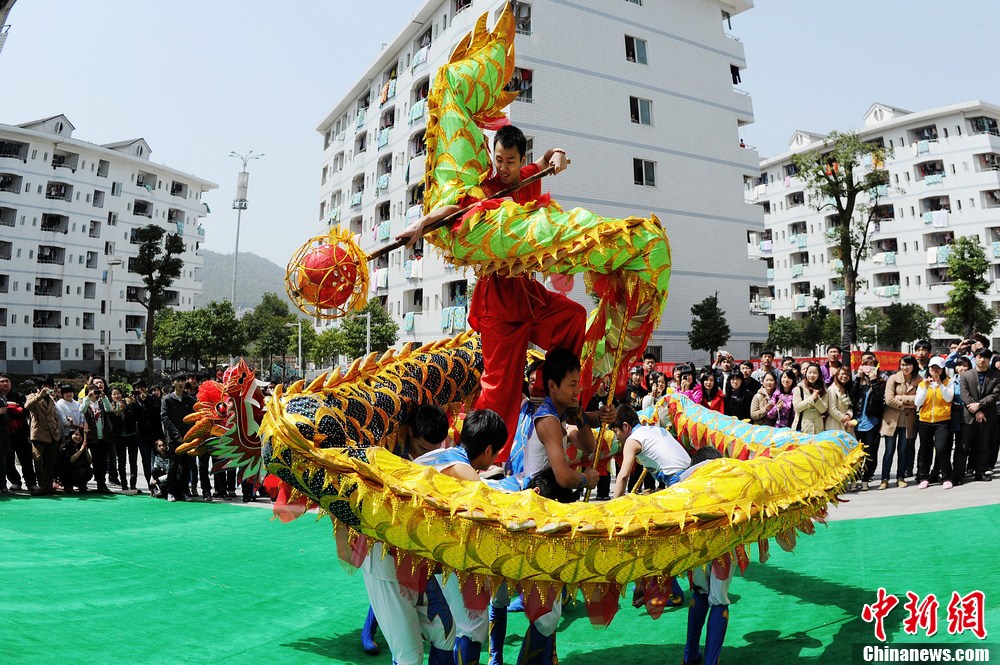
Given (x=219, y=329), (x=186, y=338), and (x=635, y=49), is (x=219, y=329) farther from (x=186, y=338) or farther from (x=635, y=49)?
(x=635, y=49)

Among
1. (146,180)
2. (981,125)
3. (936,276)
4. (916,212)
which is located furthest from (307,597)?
(146,180)

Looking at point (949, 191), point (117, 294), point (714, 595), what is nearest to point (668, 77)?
point (949, 191)

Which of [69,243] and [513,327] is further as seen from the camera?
[69,243]

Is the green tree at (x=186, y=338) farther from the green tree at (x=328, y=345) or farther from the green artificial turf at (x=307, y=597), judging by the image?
the green artificial turf at (x=307, y=597)

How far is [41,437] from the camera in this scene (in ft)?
33.3

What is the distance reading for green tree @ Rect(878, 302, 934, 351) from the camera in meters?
39.0

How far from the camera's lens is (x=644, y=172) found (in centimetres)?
2841

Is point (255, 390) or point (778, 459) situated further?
point (255, 390)

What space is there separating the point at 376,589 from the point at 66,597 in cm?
323

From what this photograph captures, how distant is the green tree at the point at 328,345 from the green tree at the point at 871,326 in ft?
94.1

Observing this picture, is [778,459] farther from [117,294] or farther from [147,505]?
[117,294]

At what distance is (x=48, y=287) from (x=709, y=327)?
43387mm

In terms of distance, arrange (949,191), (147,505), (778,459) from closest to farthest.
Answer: (778,459) → (147,505) → (949,191)

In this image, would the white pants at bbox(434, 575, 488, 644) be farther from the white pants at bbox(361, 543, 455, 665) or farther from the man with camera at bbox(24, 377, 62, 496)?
the man with camera at bbox(24, 377, 62, 496)
